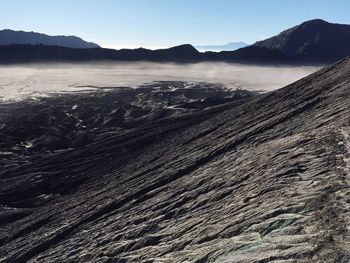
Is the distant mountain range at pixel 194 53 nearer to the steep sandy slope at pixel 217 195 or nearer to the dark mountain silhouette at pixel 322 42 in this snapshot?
the dark mountain silhouette at pixel 322 42

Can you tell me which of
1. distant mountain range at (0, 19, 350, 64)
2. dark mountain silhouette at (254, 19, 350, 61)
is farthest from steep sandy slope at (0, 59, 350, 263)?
dark mountain silhouette at (254, 19, 350, 61)

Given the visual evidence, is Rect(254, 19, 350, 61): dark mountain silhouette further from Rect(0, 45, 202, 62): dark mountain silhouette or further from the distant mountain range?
Rect(0, 45, 202, 62): dark mountain silhouette

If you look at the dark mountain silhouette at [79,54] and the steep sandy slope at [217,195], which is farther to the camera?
the dark mountain silhouette at [79,54]

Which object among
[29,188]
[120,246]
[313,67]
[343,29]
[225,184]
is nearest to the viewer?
[120,246]

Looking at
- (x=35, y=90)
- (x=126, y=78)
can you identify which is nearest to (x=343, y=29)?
(x=126, y=78)

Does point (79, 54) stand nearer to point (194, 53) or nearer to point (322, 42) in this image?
point (194, 53)

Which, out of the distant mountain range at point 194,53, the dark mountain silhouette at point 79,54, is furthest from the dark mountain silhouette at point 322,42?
the dark mountain silhouette at point 79,54

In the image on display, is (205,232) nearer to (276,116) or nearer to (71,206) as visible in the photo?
(71,206)

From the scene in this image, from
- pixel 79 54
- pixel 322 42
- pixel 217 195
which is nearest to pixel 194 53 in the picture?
pixel 79 54
